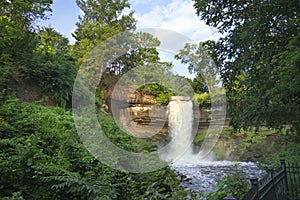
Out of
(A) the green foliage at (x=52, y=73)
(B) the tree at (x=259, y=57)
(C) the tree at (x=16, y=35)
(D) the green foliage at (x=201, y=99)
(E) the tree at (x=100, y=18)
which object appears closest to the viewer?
(B) the tree at (x=259, y=57)

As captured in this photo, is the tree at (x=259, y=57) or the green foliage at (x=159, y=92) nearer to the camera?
the tree at (x=259, y=57)

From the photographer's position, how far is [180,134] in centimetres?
1473

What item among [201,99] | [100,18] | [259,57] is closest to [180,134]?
[201,99]

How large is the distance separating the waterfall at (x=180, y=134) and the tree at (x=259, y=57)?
6434 mm

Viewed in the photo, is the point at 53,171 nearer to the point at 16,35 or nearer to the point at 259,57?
the point at 259,57

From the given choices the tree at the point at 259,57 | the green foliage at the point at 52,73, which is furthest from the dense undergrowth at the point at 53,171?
the green foliage at the point at 52,73

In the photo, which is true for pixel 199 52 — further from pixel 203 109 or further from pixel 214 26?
pixel 203 109

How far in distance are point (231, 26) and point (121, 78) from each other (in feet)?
24.2

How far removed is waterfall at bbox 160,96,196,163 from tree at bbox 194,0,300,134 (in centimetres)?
643

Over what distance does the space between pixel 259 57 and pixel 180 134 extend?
30.1ft

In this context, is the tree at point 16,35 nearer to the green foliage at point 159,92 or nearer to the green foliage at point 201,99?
the green foliage at point 159,92

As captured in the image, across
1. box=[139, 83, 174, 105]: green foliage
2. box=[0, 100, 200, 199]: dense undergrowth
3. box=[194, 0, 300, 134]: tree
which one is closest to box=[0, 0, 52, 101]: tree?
box=[0, 100, 200, 199]: dense undergrowth

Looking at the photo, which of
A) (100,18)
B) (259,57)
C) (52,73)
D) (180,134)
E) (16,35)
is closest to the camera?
(259,57)

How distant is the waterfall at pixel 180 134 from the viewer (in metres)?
14.2
